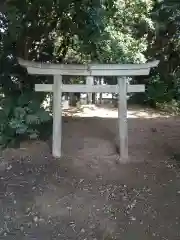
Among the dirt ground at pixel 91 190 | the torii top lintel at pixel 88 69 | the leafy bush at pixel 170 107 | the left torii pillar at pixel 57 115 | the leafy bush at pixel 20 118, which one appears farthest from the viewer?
the leafy bush at pixel 170 107

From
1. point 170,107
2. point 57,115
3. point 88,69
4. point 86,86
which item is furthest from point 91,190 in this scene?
point 170,107

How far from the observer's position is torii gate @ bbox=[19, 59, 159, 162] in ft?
19.1

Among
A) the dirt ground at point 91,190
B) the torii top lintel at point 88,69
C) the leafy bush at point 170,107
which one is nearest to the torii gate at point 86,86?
the torii top lintel at point 88,69

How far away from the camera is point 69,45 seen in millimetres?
7941

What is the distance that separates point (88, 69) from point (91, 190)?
1.77 meters

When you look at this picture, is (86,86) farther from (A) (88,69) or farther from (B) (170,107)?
(B) (170,107)

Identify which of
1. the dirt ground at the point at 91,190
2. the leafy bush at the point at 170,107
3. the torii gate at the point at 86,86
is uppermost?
the torii gate at the point at 86,86

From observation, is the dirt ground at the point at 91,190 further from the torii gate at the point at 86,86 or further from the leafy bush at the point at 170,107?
the leafy bush at the point at 170,107

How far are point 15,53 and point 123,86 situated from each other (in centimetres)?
235

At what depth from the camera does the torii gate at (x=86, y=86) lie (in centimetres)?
583

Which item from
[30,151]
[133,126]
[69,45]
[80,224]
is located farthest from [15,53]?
[80,224]

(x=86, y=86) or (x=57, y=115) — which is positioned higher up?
(x=86, y=86)

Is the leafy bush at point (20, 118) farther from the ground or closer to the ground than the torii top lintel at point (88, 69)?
closer to the ground

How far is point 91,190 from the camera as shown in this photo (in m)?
5.36
